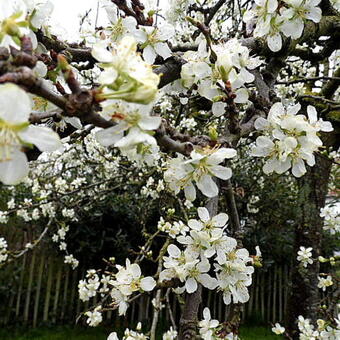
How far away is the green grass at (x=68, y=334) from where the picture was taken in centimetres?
502

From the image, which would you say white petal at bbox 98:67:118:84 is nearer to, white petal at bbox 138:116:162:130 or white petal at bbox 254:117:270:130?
white petal at bbox 138:116:162:130

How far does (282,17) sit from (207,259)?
0.79 m

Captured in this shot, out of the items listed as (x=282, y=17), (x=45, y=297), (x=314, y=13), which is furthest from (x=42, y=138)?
(x=45, y=297)

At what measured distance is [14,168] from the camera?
622 mm

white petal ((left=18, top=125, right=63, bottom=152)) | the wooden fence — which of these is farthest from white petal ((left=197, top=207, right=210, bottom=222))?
the wooden fence

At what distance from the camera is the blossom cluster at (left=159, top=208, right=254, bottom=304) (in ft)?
3.99

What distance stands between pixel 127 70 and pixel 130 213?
16.7ft

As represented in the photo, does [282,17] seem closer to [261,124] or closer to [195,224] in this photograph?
[261,124]

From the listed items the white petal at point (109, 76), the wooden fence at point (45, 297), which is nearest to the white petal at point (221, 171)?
the white petal at point (109, 76)

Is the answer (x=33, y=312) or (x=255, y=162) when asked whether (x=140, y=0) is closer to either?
(x=255, y=162)

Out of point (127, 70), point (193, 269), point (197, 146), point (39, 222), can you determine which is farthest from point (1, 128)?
point (39, 222)

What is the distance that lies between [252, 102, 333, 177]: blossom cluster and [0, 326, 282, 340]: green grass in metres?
4.21

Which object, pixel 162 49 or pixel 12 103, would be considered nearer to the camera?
pixel 12 103

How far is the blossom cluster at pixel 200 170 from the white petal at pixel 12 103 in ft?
1.20
